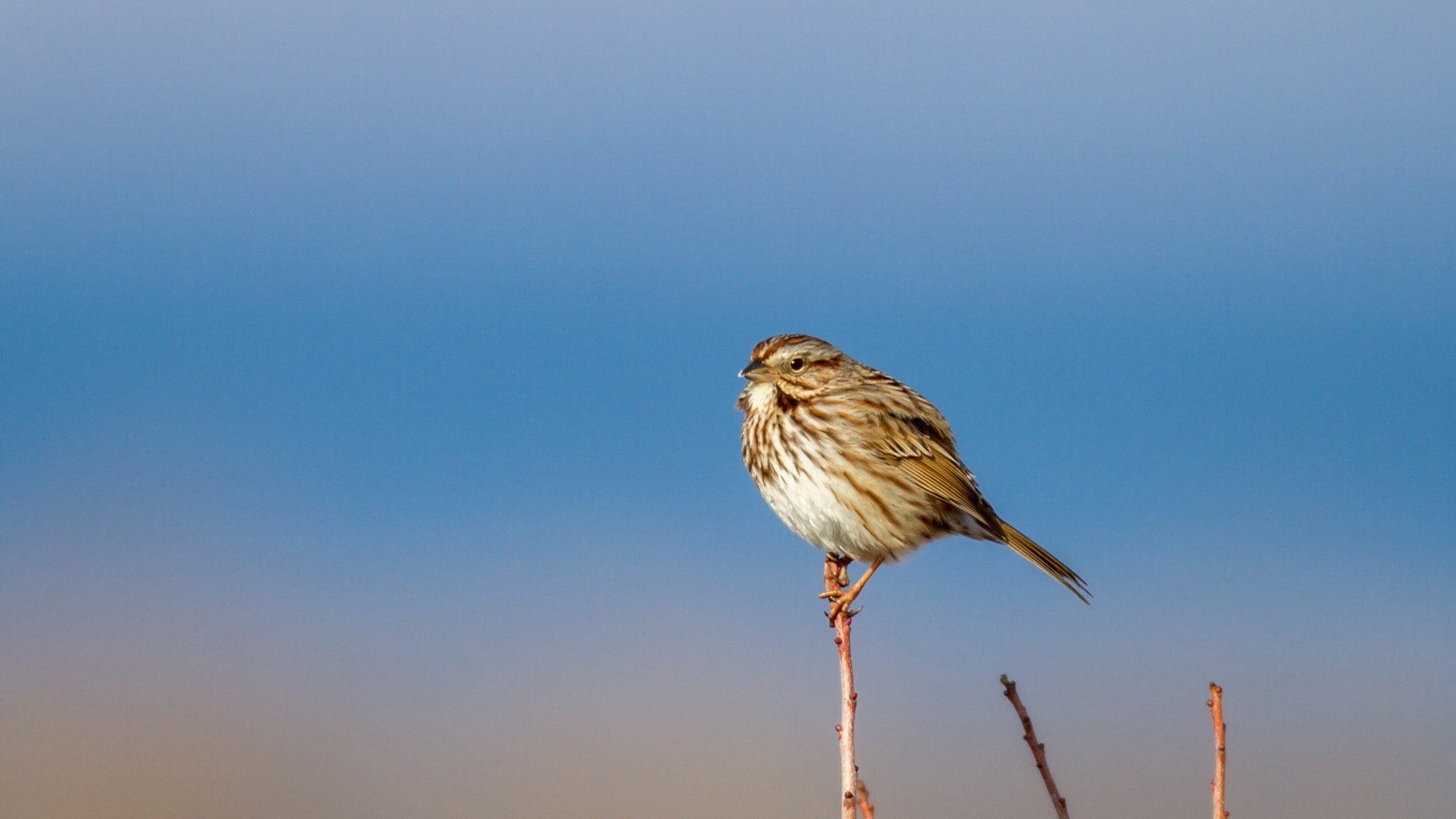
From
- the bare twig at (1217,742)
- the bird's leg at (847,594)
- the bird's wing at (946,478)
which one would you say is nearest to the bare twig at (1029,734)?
the bare twig at (1217,742)

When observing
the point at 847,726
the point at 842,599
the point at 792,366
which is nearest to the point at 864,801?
the point at 847,726

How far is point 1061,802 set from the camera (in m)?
2.91

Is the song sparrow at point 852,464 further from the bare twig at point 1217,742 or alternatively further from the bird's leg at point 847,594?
the bare twig at point 1217,742

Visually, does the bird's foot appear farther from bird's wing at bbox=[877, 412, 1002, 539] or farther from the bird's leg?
bird's wing at bbox=[877, 412, 1002, 539]

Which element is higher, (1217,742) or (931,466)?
(931,466)

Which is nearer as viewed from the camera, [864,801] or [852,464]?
[864,801]

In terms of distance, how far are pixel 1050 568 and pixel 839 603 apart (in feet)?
4.53

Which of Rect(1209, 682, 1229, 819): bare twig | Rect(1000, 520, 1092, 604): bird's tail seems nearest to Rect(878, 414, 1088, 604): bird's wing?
Rect(1000, 520, 1092, 604): bird's tail

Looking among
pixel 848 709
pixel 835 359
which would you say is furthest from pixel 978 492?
pixel 848 709

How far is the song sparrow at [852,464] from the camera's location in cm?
606

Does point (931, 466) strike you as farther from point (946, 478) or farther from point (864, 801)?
point (864, 801)

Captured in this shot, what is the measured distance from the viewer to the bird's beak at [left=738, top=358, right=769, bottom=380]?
6.21m

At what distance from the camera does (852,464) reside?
611 cm

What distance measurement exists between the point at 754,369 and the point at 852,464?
27.0 inches
